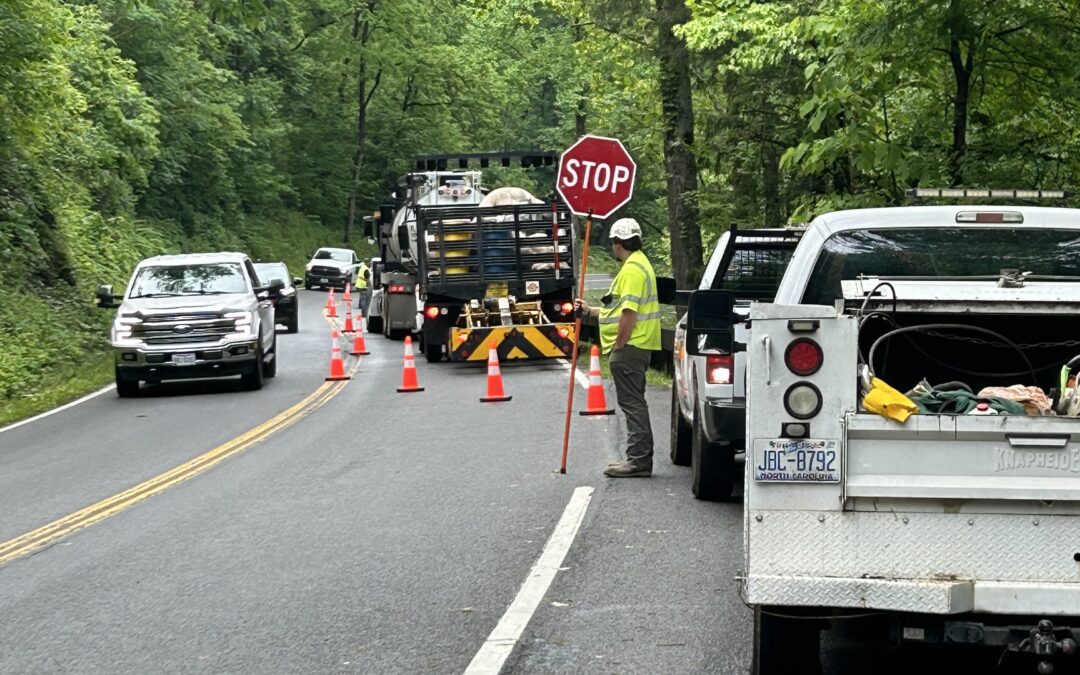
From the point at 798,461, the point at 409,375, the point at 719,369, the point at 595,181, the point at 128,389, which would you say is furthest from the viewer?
the point at 128,389

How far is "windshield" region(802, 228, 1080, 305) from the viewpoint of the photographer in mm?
7168

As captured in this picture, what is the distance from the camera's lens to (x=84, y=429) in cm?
1803

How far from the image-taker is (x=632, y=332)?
11734 mm

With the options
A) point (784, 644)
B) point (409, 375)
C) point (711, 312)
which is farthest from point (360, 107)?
point (784, 644)

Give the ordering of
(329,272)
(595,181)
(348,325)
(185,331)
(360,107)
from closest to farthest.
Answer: (595,181) → (185,331) → (348,325) → (329,272) → (360,107)

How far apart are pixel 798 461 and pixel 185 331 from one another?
54.3 feet

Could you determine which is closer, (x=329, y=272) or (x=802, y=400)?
(x=802, y=400)

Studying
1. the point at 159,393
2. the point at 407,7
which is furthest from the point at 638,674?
the point at 407,7

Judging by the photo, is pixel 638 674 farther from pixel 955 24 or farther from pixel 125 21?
pixel 125 21

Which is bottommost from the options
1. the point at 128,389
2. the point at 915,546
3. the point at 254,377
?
the point at 128,389

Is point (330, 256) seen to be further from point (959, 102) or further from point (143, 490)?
point (143, 490)

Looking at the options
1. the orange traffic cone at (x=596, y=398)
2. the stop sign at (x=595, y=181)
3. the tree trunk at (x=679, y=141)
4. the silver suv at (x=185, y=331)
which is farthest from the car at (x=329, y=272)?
the orange traffic cone at (x=596, y=398)

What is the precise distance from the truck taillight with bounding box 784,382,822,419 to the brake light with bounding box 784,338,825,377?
0.05m

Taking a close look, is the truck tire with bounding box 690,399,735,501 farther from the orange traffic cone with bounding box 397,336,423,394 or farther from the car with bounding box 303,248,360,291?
the car with bounding box 303,248,360,291
